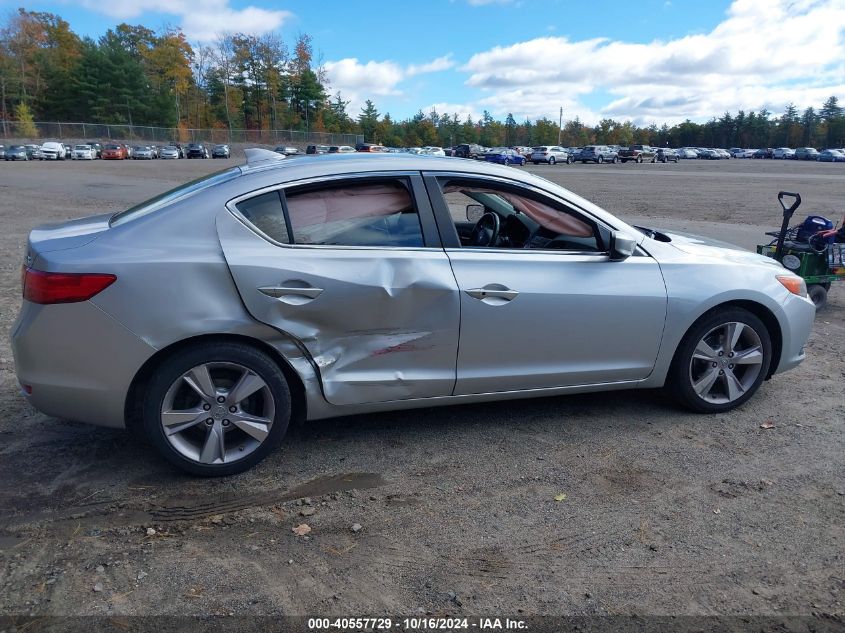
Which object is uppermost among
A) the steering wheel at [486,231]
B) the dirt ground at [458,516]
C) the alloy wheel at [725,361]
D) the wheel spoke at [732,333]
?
the steering wheel at [486,231]

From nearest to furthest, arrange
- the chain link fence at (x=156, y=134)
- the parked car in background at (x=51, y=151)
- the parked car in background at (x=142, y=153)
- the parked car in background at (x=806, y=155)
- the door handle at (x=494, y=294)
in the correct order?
1. the door handle at (x=494, y=294)
2. the parked car in background at (x=51, y=151)
3. the parked car in background at (x=142, y=153)
4. the chain link fence at (x=156, y=134)
5. the parked car in background at (x=806, y=155)

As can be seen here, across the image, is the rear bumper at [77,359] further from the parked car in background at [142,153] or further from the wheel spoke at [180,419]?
the parked car in background at [142,153]

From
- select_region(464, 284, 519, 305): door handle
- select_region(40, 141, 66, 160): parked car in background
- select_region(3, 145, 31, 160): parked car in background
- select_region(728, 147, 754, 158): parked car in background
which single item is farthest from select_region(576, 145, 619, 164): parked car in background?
select_region(464, 284, 519, 305): door handle

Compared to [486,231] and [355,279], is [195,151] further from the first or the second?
[355,279]

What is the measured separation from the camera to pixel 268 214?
3.61m

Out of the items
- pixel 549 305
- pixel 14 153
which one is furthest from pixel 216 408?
pixel 14 153

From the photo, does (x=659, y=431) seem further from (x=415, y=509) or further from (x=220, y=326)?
(x=220, y=326)

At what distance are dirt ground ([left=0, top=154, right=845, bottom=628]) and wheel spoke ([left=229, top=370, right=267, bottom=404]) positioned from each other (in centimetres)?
47

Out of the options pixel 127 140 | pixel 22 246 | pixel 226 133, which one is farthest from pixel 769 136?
pixel 22 246

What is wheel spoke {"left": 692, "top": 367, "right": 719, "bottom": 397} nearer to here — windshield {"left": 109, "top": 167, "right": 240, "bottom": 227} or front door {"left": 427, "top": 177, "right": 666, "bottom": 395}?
front door {"left": 427, "top": 177, "right": 666, "bottom": 395}

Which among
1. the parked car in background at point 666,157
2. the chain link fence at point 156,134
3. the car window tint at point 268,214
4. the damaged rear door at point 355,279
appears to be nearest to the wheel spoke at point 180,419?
the damaged rear door at point 355,279

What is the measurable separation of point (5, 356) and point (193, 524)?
3238mm

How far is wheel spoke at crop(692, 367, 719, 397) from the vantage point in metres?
4.40

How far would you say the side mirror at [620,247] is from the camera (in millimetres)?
4055
